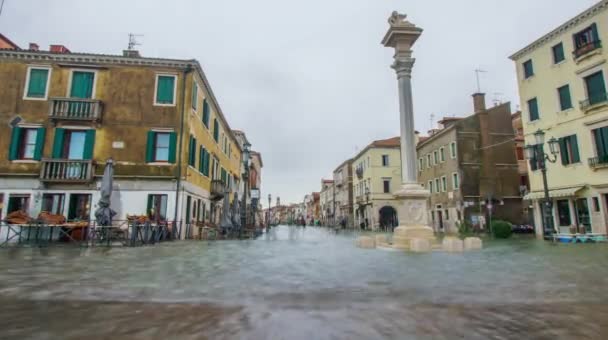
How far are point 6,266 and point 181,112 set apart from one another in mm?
12584

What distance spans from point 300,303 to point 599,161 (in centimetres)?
2148

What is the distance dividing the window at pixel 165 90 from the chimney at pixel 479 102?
2888cm

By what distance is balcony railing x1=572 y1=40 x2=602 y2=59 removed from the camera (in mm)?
18516

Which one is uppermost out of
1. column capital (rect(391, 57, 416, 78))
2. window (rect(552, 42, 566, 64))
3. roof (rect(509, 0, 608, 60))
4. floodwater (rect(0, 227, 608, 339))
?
roof (rect(509, 0, 608, 60))

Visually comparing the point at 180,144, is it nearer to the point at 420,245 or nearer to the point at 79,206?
the point at 79,206

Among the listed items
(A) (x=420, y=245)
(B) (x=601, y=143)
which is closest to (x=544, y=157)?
(B) (x=601, y=143)

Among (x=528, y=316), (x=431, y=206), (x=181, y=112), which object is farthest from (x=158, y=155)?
(x=431, y=206)

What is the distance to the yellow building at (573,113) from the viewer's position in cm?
1839

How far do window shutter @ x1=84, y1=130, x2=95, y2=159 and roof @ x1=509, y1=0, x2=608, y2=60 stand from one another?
91.5ft

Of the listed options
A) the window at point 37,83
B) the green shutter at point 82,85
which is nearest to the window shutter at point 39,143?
the window at point 37,83

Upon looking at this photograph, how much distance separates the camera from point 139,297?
4438mm

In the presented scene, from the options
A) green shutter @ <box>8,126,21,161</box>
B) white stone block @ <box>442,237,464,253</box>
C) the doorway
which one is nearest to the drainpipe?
the doorway

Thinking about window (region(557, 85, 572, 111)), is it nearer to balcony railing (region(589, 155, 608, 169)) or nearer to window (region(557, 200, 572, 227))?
balcony railing (region(589, 155, 608, 169))

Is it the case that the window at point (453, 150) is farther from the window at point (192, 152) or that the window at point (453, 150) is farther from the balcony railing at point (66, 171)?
the balcony railing at point (66, 171)
